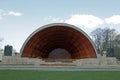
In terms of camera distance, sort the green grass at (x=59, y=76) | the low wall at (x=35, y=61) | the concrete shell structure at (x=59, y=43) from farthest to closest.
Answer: the concrete shell structure at (x=59, y=43) < the low wall at (x=35, y=61) < the green grass at (x=59, y=76)

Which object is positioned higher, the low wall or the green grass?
the low wall

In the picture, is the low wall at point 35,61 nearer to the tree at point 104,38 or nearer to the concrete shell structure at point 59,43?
the concrete shell structure at point 59,43

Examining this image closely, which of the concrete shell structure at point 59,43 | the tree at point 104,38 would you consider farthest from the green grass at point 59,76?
the tree at point 104,38

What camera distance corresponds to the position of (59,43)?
199ft

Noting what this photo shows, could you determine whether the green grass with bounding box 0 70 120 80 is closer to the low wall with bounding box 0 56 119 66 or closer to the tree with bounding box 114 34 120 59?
the low wall with bounding box 0 56 119 66

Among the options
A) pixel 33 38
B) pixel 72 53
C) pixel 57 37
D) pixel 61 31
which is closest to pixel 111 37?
pixel 72 53

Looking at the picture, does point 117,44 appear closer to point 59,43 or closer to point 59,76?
point 59,43

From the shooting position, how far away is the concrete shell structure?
A: 4516 cm

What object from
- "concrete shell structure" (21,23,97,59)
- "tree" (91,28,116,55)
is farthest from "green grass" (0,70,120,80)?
"tree" (91,28,116,55)

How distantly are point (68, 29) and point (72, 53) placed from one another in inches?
603

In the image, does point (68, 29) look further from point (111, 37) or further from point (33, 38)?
point (111, 37)

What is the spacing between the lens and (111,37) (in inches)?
2660

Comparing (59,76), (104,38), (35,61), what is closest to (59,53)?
(104,38)

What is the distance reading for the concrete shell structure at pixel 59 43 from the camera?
148 ft
